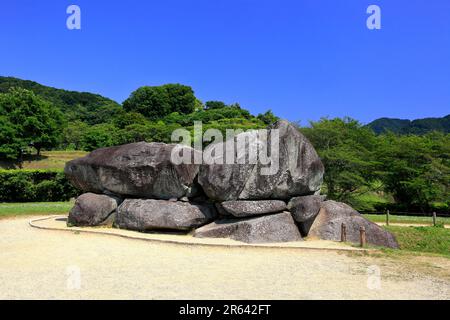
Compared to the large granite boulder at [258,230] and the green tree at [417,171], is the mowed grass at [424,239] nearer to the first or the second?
the large granite boulder at [258,230]

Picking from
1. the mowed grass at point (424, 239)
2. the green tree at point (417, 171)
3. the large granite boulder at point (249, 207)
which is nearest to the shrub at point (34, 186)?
the large granite boulder at point (249, 207)

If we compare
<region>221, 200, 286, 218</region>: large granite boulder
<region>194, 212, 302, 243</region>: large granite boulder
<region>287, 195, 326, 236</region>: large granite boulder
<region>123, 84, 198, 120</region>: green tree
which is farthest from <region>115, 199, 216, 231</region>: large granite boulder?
<region>123, 84, 198, 120</region>: green tree

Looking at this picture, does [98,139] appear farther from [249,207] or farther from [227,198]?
[249,207]

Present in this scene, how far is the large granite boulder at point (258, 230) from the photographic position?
1434 centimetres

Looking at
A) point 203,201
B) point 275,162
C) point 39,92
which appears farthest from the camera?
point 39,92

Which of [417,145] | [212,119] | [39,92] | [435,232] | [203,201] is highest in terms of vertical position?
[39,92]

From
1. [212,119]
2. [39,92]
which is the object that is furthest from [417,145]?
[39,92]

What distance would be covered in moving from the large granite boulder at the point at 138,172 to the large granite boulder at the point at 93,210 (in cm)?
62

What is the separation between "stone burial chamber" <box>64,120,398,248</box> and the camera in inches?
590

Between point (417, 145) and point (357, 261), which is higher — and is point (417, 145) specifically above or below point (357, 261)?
above
